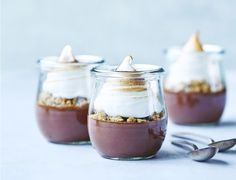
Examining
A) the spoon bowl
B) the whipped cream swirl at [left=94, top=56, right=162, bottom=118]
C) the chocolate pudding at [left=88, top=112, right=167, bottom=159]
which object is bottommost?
the spoon bowl

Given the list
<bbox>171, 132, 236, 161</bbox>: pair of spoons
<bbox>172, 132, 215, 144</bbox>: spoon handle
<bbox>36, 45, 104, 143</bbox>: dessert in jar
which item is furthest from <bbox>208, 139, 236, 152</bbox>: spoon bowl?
<bbox>36, 45, 104, 143</bbox>: dessert in jar

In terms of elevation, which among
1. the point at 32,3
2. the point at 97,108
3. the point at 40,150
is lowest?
the point at 40,150

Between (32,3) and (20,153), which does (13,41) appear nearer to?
(32,3)

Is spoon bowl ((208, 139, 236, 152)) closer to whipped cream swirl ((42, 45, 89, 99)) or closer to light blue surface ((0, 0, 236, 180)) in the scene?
whipped cream swirl ((42, 45, 89, 99))

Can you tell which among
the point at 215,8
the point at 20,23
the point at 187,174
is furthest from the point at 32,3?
the point at 187,174

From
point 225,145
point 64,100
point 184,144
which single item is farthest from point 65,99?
point 225,145

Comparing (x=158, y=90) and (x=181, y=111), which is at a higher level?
(x=158, y=90)

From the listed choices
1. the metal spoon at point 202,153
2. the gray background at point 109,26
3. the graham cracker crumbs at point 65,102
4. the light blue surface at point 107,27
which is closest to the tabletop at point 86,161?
the metal spoon at point 202,153
